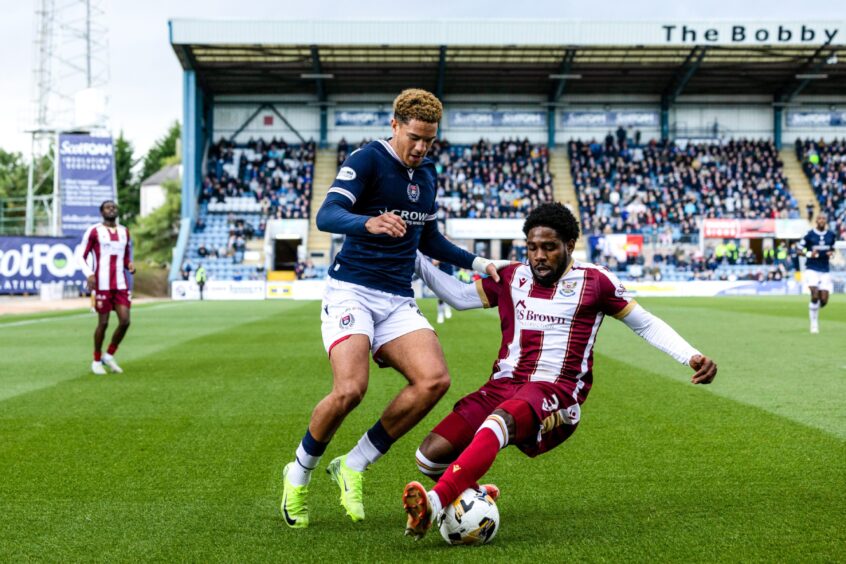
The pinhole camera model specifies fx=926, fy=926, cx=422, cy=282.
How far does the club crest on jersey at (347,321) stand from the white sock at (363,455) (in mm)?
594

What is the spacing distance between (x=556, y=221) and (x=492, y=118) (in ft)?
163

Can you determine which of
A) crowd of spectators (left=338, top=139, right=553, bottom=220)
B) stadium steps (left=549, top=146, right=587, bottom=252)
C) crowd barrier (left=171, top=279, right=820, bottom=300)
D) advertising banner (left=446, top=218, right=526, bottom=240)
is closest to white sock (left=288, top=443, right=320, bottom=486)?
crowd barrier (left=171, top=279, right=820, bottom=300)

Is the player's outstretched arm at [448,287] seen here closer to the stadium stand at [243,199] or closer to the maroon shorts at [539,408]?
the maroon shorts at [539,408]

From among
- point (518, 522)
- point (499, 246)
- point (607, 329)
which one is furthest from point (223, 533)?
point (499, 246)

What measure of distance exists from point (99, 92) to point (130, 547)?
46135 millimetres

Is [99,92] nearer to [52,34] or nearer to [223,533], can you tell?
[52,34]

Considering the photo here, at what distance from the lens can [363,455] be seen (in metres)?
4.88

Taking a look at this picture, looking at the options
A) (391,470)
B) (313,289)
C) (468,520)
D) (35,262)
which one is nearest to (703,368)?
(468,520)

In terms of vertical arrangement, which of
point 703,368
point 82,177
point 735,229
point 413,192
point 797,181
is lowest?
point 703,368

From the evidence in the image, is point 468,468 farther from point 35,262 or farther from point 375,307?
point 35,262

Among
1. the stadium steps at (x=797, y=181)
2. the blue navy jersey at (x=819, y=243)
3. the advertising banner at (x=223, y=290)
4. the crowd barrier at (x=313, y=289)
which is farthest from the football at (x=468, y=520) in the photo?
the stadium steps at (x=797, y=181)

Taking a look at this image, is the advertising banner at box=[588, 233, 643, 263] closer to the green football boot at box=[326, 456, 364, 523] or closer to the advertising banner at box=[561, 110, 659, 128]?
the advertising banner at box=[561, 110, 659, 128]

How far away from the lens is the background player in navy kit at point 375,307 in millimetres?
4703

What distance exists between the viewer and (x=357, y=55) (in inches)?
1891
